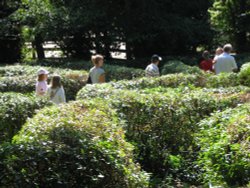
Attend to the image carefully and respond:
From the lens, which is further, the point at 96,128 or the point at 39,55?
the point at 39,55

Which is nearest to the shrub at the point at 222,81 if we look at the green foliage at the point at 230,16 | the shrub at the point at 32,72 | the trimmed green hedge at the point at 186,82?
the trimmed green hedge at the point at 186,82

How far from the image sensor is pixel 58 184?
498 cm

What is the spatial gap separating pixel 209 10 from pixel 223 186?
59.9 feet

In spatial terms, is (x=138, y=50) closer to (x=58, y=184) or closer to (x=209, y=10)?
(x=209, y=10)

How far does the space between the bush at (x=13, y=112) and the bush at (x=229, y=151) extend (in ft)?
10.8

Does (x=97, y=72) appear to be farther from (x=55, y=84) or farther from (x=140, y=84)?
(x=55, y=84)

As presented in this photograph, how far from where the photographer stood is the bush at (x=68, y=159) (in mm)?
4898

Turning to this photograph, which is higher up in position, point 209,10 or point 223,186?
point 209,10

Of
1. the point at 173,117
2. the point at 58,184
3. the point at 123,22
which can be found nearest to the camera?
the point at 58,184

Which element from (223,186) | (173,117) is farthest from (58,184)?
(173,117)

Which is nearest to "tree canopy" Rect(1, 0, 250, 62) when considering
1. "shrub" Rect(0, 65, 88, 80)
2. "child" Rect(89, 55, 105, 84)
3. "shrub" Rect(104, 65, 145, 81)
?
"shrub" Rect(0, 65, 88, 80)

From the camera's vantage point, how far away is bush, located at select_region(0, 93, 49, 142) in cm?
841

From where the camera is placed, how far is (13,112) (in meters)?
8.48

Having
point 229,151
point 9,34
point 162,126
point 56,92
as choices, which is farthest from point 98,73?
point 9,34
